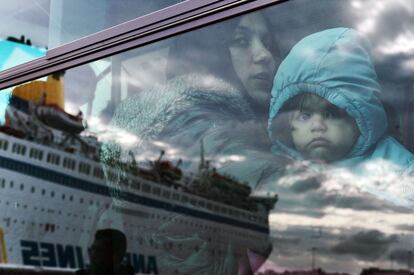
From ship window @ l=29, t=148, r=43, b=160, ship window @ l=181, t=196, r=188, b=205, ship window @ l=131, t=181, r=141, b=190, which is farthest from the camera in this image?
ship window @ l=29, t=148, r=43, b=160

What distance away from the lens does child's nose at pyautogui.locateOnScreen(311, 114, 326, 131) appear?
1.39m

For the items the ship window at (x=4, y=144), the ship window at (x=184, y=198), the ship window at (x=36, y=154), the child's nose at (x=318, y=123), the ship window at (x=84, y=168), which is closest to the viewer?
the child's nose at (x=318, y=123)

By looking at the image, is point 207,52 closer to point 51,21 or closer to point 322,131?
point 322,131

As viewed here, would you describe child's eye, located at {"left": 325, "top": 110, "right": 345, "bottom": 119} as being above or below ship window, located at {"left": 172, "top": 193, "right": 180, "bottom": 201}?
above

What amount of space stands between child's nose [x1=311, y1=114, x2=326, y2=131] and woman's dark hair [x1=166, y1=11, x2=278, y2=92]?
0.73 ft

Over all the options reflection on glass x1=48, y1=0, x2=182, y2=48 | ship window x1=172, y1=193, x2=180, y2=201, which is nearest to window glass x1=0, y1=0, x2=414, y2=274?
ship window x1=172, y1=193, x2=180, y2=201

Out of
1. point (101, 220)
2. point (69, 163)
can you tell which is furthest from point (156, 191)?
point (69, 163)

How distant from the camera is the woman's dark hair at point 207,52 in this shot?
1.58 meters

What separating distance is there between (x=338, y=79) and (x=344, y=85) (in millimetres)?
22

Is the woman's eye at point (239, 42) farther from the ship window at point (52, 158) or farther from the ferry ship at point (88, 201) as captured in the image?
the ship window at point (52, 158)

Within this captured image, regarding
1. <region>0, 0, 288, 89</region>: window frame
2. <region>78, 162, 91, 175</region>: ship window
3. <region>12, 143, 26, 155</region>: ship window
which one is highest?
<region>0, 0, 288, 89</region>: window frame

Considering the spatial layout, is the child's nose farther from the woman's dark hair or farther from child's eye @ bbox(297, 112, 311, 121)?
the woman's dark hair

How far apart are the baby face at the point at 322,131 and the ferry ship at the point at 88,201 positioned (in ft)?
0.47

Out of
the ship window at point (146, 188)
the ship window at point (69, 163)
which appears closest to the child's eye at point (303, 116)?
the ship window at point (146, 188)
